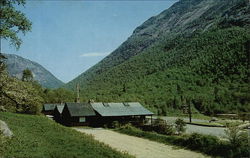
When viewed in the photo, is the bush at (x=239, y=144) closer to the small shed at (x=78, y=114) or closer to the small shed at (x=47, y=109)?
the small shed at (x=78, y=114)

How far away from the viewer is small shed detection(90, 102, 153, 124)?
4622 cm

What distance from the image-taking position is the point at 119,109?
158ft

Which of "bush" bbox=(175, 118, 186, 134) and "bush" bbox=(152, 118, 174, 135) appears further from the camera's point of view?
"bush" bbox=(152, 118, 174, 135)

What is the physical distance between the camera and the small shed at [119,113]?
46219 millimetres

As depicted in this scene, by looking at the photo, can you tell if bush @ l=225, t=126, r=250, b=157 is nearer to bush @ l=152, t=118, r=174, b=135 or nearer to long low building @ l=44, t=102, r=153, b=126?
bush @ l=152, t=118, r=174, b=135

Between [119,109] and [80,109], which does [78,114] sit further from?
[119,109]

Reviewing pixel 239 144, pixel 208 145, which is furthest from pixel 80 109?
pixel 239 144

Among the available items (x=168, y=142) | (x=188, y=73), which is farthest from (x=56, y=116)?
(x=188, y=73)

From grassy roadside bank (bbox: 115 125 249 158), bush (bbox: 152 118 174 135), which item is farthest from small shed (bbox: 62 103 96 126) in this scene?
grassy roadside bank (bbox: 115 125 249 158)

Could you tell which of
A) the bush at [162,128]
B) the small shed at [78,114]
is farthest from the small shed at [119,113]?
the bush at [162,128]

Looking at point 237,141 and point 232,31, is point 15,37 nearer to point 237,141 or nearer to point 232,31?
point 237,141

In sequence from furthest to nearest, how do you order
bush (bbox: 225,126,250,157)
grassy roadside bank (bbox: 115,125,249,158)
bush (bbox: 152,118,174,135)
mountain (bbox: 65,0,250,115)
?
mountain (bbox: 65,0,250,115)
bush (bbox: 152,118,174,135)
grassy roadside bank (bbox: 115,125,249,158)
bush (bbox: 225,126,250,157)

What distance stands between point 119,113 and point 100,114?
10.6 ft

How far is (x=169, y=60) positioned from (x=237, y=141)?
10319cm
